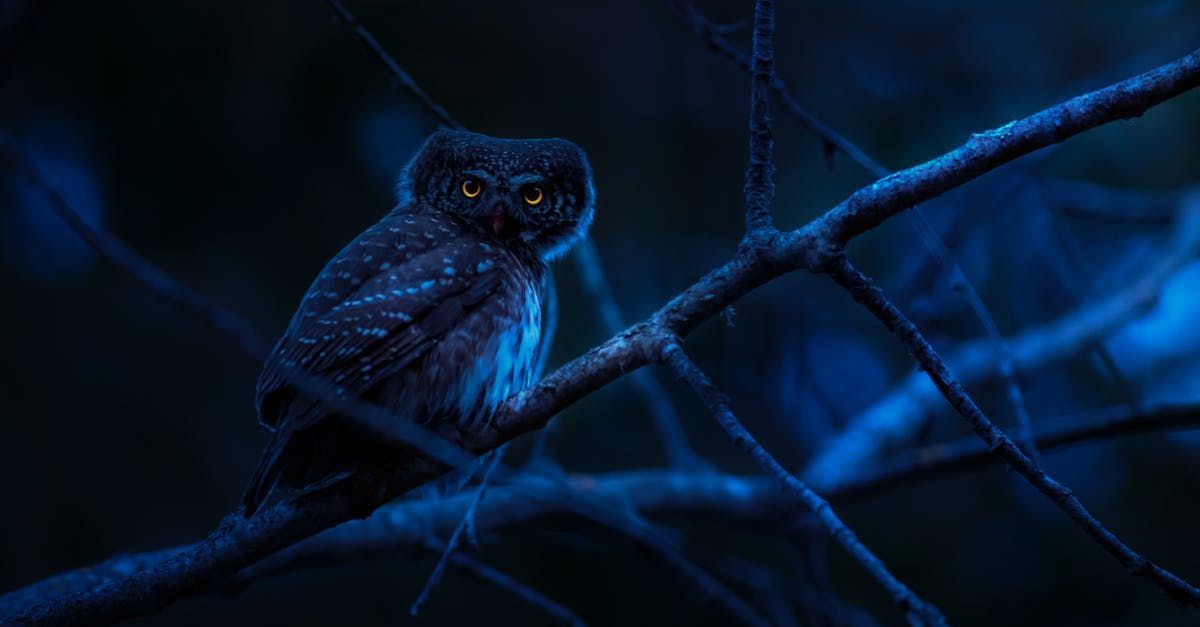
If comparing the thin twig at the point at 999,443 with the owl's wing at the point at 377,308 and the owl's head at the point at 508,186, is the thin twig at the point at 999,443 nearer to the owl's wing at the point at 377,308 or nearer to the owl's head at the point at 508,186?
the owl's wing at the point at 377,308

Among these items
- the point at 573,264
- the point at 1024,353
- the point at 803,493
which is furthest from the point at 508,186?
the point at 1024,353

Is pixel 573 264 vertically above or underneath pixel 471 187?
above

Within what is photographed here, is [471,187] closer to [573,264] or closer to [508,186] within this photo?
[508,186]

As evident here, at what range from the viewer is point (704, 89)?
23.3 ft

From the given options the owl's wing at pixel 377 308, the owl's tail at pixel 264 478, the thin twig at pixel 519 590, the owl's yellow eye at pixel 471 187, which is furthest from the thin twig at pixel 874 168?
the owl's tail at pixel 264 478

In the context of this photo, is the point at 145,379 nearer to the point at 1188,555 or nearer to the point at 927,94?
the point at 927,94

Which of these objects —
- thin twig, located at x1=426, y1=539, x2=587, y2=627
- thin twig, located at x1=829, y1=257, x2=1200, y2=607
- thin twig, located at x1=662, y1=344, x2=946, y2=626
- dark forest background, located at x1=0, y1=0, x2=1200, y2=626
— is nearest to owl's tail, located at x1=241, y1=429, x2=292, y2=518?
thin twig, located at x1=426, y1=539, x2=587, y2=627

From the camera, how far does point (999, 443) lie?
6.64 ft

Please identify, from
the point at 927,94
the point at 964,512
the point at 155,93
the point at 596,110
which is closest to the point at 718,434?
the point at 964,512

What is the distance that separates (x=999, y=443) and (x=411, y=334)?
1.74 metres

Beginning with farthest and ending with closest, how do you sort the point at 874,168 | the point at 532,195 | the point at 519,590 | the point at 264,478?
the point at 532,195
the point at 519,590
the point at 874,168
the point at 264,478

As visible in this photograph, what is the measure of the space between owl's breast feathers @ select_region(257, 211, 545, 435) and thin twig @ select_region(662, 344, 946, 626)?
1.05 meters

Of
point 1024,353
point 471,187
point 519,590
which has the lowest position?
point 519,590

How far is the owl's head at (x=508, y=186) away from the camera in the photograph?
3.88 m
